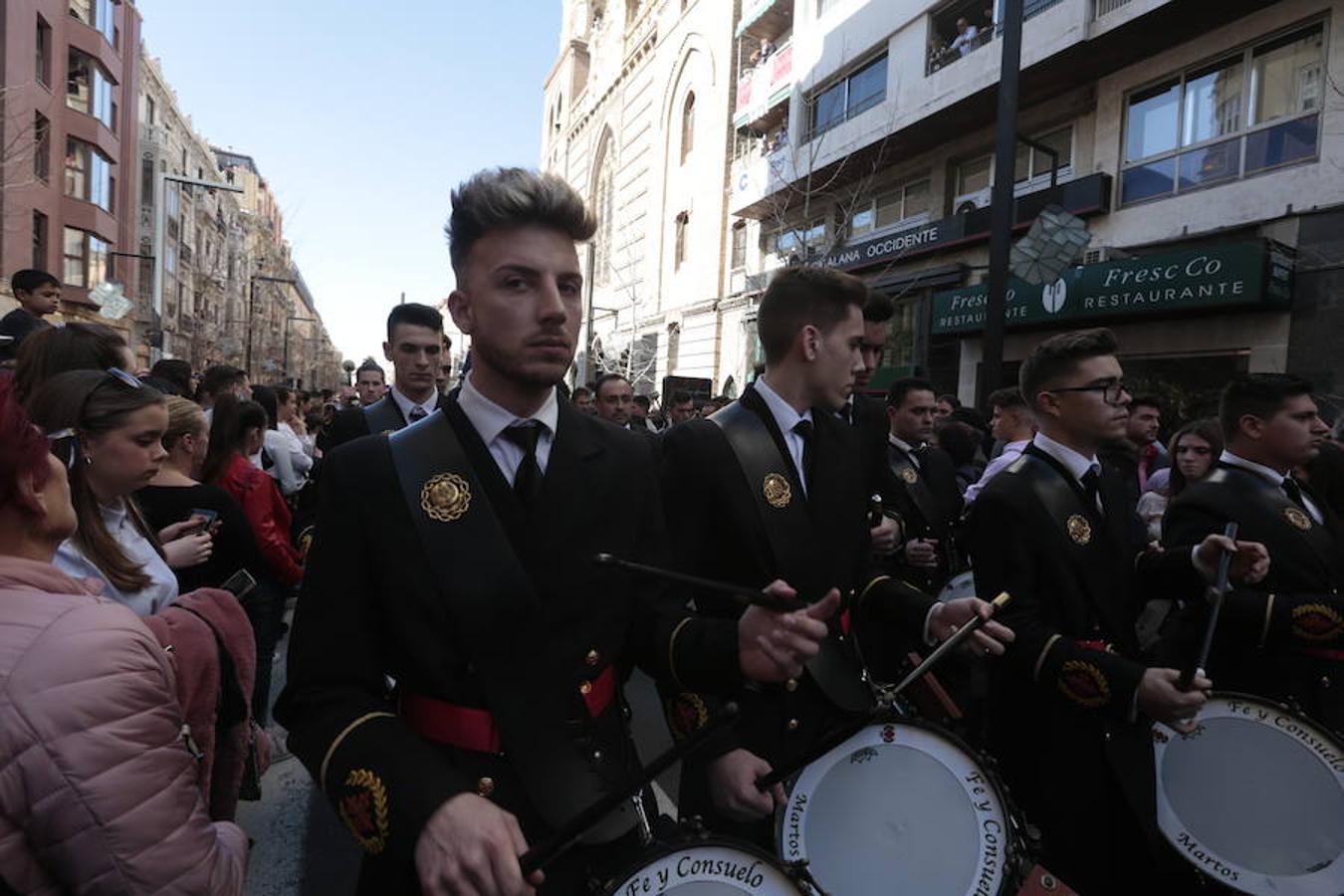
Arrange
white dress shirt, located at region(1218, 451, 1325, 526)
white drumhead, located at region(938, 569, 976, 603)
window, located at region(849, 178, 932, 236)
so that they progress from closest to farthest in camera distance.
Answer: white dress shirt, located at region(1218, 451, 1325, 526) → white drumhead, located at region(938, 569, 976, 603) → window, located at region(849, 178, 932, 236)

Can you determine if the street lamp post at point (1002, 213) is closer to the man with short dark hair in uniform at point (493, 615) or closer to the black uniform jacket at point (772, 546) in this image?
the black uniform jacket at point (772, 546)

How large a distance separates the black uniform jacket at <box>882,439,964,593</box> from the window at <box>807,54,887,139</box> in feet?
60.5

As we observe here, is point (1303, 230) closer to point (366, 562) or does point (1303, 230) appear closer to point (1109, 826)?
point (1109, 826)

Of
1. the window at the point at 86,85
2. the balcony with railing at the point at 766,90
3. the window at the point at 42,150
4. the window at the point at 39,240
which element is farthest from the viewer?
the window at the point at 86,85

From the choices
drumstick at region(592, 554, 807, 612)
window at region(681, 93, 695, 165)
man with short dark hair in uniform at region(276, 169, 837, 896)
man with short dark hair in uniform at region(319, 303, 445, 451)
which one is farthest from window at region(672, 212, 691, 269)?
drumstick at region(592, 554, 807, 612)

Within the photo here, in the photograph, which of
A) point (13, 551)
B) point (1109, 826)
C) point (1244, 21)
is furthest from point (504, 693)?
point (1244, 21)

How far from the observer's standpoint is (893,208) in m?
22.5

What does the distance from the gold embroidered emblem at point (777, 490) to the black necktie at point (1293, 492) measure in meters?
2.45

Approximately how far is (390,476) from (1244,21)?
16840 mm

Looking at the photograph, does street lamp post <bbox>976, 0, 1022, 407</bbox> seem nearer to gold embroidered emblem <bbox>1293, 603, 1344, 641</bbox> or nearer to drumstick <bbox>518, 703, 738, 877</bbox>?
gold embroidered emblem <bbox>1293, 603, 1344, 641</bbox>

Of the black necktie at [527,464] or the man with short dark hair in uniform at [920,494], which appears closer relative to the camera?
the black necktie at [527,464]

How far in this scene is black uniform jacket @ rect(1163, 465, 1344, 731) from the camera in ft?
10.2

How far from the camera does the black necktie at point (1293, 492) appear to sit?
350 centimetres

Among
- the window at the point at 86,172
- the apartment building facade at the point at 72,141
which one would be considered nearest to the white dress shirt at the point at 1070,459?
the apartment building facade at the point at 72,141
